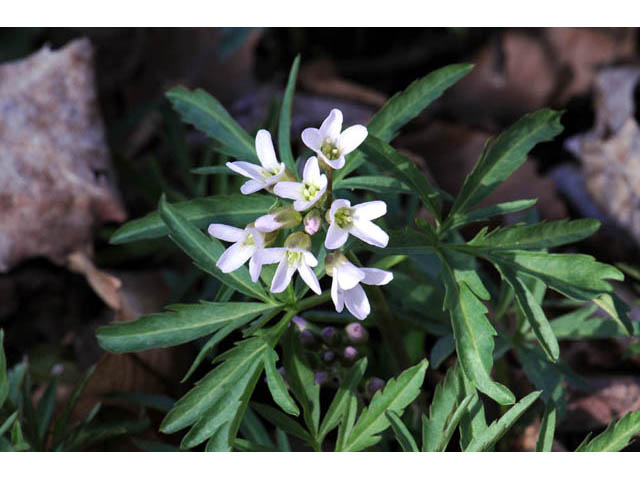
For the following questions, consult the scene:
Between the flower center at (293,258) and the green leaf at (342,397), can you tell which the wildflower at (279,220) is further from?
the green leaf at (342,397)

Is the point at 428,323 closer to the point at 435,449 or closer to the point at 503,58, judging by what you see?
the point at 435,449

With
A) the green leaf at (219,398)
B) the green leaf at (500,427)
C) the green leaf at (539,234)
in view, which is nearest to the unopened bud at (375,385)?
the green leaf at (500,427)

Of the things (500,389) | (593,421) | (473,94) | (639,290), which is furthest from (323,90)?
(500,389)

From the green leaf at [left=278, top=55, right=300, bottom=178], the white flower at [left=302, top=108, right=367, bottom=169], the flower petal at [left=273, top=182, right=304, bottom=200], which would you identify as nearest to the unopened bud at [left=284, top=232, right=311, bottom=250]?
the flower petal at [left=273, top=182, right=304, bottom=200]

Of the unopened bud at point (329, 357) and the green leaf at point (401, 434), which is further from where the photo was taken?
the unopened bud at point (329, 357)

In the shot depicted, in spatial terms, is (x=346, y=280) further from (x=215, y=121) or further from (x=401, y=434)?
(x=215, y=121)

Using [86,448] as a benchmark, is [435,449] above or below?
above
